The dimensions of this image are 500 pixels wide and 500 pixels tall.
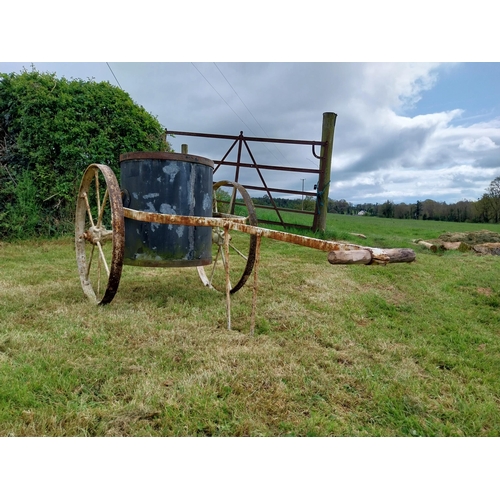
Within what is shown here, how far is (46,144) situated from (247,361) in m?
7.00

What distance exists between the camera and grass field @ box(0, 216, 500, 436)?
204 cm

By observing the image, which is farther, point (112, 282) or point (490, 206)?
point (490, 206)

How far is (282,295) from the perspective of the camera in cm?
459

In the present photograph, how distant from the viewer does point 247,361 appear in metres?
2.66

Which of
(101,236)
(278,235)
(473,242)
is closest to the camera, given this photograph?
(278,235)

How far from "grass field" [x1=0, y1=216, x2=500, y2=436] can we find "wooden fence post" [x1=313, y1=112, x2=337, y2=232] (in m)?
3.87

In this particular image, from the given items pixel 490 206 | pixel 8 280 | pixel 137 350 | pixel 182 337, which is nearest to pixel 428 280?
pixel 182 337

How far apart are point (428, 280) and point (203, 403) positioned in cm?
473

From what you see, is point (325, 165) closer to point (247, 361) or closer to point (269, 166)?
point (269, 166)

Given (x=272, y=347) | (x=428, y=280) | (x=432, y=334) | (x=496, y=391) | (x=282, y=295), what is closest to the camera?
(x=496, y=391)

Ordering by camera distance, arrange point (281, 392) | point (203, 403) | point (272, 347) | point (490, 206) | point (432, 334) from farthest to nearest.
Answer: point (490, 206)
point (432, 334)
point (272, 347)
point (281, 392)
point (203, 403)

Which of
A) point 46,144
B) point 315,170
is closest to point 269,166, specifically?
point 315,170

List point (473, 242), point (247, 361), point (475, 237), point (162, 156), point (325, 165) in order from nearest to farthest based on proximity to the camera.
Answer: point (247, 361)
point (162, 156)
point (325, 165)
point (473, 242)
point (475, 237)

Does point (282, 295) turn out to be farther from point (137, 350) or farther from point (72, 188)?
point (72, 188)
